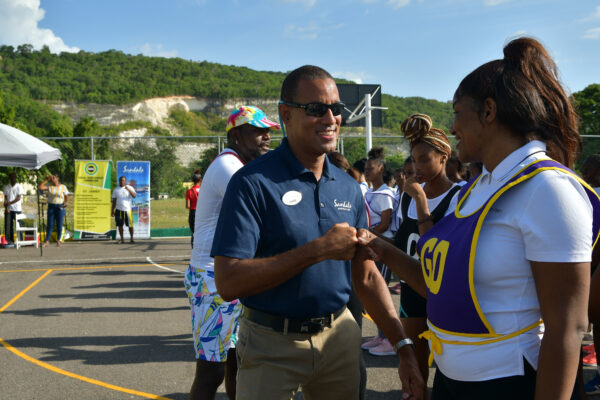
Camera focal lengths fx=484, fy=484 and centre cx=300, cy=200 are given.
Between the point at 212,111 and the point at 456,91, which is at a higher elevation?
the point at 212,111

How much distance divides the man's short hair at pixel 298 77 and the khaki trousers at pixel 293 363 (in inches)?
39.8

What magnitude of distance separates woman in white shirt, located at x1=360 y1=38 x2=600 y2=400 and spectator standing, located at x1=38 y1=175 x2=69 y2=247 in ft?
50.7

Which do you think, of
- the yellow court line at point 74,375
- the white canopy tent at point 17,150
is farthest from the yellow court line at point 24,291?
the white canopy tent at point 17,150

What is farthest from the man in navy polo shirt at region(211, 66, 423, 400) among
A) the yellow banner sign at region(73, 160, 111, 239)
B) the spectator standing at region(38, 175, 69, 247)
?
the yellow banner sign at region(73, 160, 111, 239)

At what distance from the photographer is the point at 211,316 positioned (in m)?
3.16

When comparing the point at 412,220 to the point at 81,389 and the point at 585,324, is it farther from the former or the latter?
the point at 81,389

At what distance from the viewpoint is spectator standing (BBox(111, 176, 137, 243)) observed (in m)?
15.3

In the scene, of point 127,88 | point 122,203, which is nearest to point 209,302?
point 122,203

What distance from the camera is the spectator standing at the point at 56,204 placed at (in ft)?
49.5

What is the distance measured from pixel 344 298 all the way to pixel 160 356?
12.7ft

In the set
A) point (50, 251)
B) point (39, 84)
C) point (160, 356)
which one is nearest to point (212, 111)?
point (39, 84)

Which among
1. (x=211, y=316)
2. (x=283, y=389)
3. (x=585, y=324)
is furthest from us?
(x=211, y=316)

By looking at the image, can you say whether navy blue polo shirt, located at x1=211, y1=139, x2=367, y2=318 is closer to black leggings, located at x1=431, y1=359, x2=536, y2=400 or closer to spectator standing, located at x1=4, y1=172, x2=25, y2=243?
black leggings, located at x1=431, y1=359, x2=536, y2=400

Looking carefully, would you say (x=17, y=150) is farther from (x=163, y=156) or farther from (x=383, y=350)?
(x=163, y=156)
